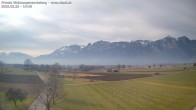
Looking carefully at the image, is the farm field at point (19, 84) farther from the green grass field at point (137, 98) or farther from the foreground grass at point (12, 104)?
the green grass field at point (137, 98)

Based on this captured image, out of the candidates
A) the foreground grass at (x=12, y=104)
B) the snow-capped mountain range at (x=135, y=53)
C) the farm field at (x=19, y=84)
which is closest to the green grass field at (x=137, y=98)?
the foreground grass at (x=12, y=104)

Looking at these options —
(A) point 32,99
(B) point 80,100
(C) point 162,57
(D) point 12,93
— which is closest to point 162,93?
(B) point 80,100

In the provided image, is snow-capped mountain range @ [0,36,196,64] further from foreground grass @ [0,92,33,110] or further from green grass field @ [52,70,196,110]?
foreground grass @ [0,92,33,110]

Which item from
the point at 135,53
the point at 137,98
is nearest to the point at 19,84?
the point at 137,98

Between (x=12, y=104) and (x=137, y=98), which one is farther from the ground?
(x=137, y=98)

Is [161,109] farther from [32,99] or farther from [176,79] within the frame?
[176,79]

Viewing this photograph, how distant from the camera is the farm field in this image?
2579cm

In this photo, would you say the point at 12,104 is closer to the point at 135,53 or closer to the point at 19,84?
the point at 19,84

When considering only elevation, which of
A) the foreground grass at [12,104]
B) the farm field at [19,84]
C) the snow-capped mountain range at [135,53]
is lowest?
the foreground grass at [12,104]

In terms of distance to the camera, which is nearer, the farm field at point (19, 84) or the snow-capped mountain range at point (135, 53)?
the farm field at point (19, 84)

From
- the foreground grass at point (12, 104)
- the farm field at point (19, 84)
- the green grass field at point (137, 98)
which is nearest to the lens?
the foreground grass at point (12, 104)

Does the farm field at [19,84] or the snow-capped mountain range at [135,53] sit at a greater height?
the snow-capped mountain range at [135,53]

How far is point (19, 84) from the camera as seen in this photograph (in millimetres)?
31703

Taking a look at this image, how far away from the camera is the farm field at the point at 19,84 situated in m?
25.8
